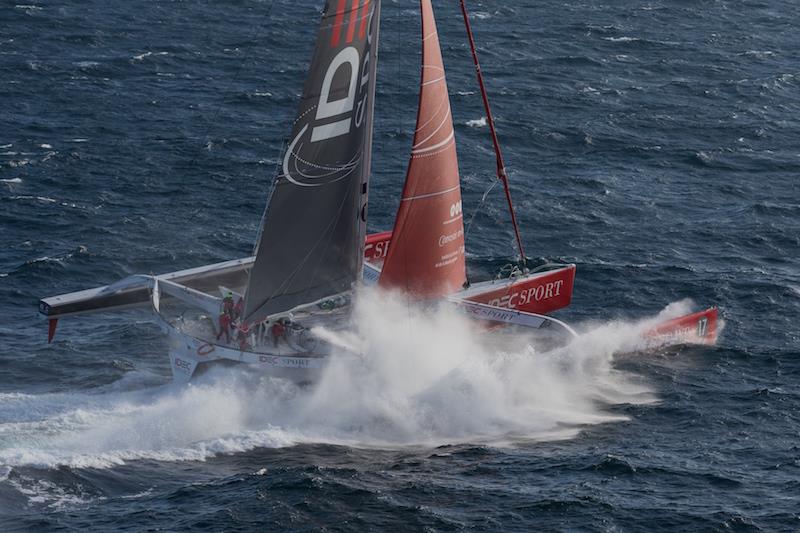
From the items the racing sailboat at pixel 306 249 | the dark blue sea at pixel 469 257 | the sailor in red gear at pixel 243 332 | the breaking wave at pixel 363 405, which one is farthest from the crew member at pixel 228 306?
the dark blue sea at pixel 469 257

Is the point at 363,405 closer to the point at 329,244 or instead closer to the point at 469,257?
the point at 329,244

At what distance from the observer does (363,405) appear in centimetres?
3356

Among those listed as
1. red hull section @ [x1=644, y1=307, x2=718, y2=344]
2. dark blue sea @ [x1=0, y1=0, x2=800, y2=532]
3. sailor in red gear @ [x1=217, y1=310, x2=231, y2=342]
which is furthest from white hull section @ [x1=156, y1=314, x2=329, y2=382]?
red hull section @ [x1=644, y1=307, x2=718, y2=344]

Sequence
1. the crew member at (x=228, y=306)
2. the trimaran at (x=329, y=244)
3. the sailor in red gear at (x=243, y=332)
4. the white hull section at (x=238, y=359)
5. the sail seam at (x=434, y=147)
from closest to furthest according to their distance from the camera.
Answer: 1. the trimaran at (x=329, y=244)
2. the white hull section at (x=238, y=359)
3. the sail seam at (x=434, y=147)
4. the sailor in red gear at (x=243, y=332)
5. the crew member at (x=228, y=306)

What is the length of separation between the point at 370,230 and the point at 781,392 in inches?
599

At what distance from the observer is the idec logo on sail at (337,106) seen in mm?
31875

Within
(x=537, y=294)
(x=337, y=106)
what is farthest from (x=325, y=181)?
(x=537, y=294)

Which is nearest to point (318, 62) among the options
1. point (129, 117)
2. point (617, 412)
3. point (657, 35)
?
point (617, 412)

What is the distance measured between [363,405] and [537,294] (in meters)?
7.53

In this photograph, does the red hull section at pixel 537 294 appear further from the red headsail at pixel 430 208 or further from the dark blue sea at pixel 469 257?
the red headsail at pixel 430 208

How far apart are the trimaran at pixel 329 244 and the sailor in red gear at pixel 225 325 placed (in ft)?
0.36

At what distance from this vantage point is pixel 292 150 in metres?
32.6

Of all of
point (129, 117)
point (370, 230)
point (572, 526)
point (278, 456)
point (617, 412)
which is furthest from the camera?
point (129, 117)

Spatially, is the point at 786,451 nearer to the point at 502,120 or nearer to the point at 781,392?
the point at 781,392
